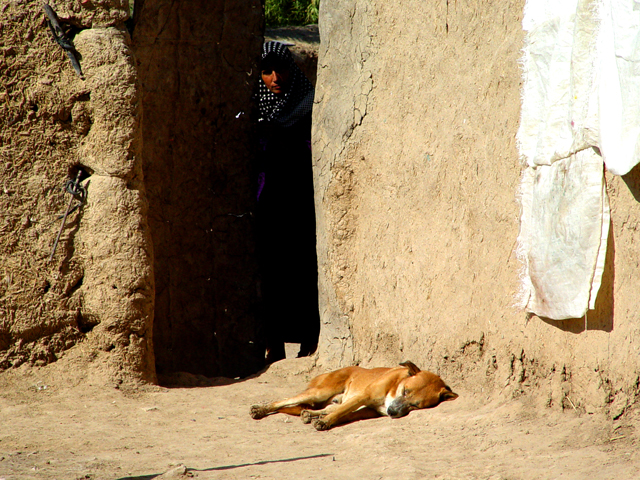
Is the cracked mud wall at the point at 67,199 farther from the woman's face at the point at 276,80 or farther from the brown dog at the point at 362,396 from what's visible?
the woman's face at the point at 276,80

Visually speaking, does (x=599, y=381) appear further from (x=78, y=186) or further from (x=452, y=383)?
(x=78, y=186)

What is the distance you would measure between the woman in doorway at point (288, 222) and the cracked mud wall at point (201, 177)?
18 centimetres

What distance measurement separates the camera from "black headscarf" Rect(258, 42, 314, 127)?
5.73m

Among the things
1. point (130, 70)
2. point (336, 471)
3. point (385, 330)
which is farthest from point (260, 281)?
point (336, 471)

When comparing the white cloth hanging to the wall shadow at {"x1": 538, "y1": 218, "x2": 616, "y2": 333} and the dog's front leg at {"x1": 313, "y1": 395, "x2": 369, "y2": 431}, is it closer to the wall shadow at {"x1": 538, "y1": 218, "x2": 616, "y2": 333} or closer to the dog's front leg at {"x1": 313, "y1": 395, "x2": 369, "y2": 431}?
the wall shadow at {"x1": 538, "y1": 218, "x2": 616, "y2": 333}

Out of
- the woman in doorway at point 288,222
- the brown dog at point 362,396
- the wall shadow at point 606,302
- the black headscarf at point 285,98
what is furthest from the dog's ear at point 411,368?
the black headscarf at point 285,98

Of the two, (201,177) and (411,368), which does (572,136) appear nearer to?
(411,368)

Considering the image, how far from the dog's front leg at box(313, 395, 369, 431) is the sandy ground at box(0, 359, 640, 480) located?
51 mm

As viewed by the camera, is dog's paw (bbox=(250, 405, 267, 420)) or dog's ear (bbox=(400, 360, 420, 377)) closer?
dog's ear (bbox=(400, 360, 420, 377))

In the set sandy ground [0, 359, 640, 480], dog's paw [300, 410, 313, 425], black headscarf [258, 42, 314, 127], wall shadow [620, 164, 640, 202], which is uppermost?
black headscarf [258, 42, 314, 127]

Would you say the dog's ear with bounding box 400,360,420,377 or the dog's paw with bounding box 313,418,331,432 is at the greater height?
the dog's ear with bounding box 400,360,420,377

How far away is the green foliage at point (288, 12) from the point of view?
486 inches

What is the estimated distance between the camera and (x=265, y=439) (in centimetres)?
356

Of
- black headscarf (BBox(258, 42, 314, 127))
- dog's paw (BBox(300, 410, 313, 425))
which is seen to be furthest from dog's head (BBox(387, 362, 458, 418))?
black headscarf (BBox(258, 42, 314, 127))
